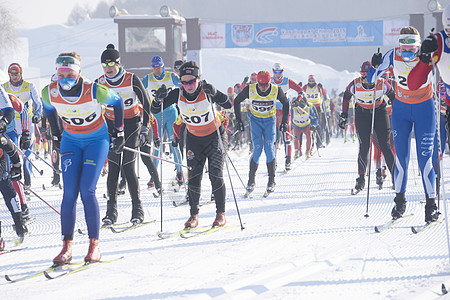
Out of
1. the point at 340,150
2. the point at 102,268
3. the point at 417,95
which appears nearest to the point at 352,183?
the point at 417,95

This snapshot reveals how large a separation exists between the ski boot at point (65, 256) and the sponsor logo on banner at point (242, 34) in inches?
1110

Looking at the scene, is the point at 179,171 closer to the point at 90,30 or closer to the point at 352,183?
the point at 352,183

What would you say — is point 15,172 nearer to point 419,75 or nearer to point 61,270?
point 61,270

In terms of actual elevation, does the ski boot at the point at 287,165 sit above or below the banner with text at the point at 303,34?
below

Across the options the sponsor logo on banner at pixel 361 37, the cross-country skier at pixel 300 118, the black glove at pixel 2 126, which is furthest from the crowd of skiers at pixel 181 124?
the sponsor logo on banner at pixel 361 37

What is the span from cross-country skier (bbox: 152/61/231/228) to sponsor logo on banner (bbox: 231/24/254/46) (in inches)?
1035

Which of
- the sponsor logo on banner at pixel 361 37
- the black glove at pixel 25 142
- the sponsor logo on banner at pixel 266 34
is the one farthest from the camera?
the sponsor logo on banner at pixel 361 37

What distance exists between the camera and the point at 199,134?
22.5ft

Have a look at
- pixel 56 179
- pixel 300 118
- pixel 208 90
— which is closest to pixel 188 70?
pixel 208 90

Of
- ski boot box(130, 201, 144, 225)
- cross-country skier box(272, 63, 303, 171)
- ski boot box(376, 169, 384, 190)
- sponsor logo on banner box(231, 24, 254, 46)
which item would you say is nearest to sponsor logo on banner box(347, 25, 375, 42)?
sponsor logo on banner box(231, 24, 254, 46)

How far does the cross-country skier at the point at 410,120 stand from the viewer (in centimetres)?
639

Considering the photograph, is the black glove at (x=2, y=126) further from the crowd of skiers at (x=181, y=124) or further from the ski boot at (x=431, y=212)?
the ski boot at (x=431, y=212)

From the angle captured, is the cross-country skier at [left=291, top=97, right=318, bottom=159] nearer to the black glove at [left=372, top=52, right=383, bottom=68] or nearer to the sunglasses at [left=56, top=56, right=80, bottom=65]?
the black glove at [left=372, top=52, right=383, bottom=68]

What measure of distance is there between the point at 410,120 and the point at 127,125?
333cm
